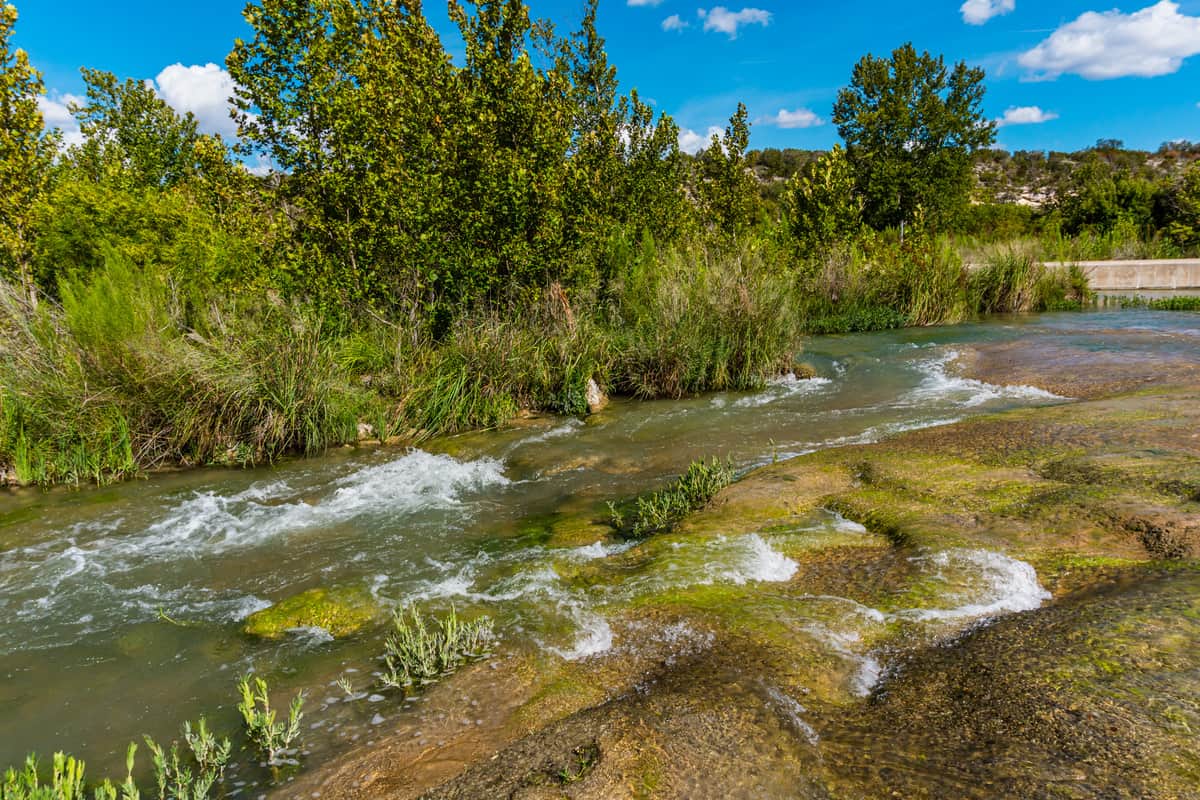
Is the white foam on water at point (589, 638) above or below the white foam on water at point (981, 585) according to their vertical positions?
below

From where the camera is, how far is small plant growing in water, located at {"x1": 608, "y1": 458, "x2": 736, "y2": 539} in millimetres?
5273

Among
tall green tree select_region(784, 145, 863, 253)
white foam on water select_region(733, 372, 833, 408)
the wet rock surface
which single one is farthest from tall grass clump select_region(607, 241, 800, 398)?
tall green tree select_region(784, 145, 863, 253)

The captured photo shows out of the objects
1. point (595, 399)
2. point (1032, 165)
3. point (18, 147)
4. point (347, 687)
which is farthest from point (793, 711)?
point (1032, 165)

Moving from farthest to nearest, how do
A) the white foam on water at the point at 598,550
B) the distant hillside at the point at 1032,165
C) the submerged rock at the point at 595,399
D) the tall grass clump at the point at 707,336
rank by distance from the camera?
the distant hillside at the point at 1032,165, the tall grass clump at the point at 707,336, the submerged rock at the point at 595,399, the white foam on water at the point at 598,550

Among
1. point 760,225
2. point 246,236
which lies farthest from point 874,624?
point 760,225

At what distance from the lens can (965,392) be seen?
9750 mm

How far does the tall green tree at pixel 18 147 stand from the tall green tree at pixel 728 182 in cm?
1401

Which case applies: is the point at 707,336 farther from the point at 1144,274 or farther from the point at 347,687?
the point at 1144,274

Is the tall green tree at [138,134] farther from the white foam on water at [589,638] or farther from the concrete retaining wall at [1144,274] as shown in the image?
the concrete retaining wall at [1144,274]

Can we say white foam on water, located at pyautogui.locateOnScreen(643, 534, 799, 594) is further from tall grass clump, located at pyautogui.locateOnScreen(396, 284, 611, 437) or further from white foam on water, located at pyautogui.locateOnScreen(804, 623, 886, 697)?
tall grass clump, located at pyautogui.locateOnScreen(396, 284, 611, 437)

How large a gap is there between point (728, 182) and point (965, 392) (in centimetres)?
1005

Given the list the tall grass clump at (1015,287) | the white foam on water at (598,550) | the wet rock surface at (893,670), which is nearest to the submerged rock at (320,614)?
the wet rock surface at (893,670)

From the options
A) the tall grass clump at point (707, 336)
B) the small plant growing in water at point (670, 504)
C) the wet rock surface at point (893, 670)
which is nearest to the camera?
the wet rock surface at point (893, 670)

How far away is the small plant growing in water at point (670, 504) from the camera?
5.27 meters
